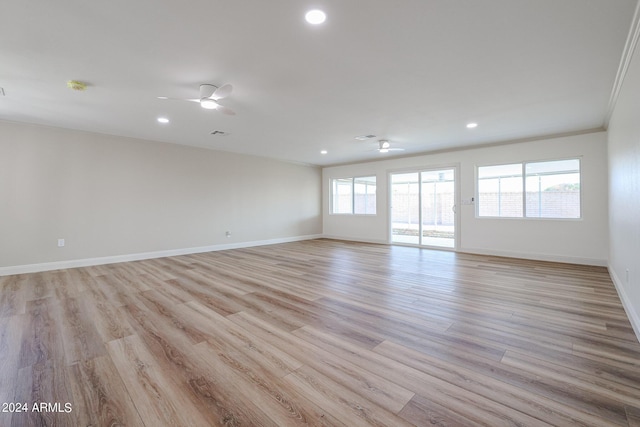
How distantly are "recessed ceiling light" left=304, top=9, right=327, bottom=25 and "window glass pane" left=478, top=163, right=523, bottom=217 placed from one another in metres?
5.65

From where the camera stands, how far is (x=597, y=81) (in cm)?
312

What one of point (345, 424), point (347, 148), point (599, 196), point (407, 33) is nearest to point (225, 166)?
point (347, 148)

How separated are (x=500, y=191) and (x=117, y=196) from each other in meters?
8.10

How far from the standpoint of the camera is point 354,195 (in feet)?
29.4

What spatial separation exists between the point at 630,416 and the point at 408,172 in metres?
6.52

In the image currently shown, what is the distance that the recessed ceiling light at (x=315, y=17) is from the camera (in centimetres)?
200

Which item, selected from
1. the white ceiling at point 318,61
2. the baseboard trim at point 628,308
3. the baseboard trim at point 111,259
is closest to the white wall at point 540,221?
the white ceiling at point 318,61

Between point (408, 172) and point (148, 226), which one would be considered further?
point (408, 172)

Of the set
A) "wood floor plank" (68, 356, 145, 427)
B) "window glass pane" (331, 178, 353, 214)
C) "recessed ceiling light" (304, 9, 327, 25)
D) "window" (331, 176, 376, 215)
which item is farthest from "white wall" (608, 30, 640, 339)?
"window glass pane" (331, 178, 353, 214)

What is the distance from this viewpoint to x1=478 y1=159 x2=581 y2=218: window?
17.3 feet

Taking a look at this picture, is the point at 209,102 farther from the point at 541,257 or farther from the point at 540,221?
the point at 541,257

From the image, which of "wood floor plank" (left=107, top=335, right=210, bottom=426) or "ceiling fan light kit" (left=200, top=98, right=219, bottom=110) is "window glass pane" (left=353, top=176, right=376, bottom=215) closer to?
"ceiling fan light kit" (left=200, top=98, right=219, bottom=110)

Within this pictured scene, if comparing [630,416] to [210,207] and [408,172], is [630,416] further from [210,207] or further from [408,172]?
[210,207]

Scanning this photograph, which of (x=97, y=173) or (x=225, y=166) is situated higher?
(x=225, y=166)
